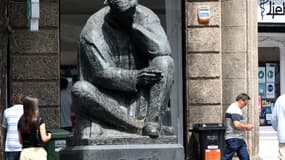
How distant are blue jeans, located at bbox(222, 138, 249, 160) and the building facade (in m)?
1.15

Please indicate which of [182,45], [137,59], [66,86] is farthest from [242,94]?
[137,59]

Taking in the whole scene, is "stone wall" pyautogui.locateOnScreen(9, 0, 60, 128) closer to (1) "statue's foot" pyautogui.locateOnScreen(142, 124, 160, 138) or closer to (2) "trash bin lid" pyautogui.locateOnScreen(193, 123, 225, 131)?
(2) "trash bin lid" pyautogui.locateOnScreen(193, 123, 225, 131)

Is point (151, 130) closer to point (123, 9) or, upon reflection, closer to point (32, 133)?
point (123, 9)

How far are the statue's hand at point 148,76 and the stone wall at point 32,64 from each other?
7289mm

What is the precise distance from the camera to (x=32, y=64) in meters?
15.6

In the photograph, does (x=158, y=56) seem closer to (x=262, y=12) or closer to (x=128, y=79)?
(x=128, y=79)

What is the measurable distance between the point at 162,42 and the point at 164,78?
44cm

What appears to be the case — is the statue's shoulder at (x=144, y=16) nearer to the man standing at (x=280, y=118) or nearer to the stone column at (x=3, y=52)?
the man standing at (x=280, y=118)

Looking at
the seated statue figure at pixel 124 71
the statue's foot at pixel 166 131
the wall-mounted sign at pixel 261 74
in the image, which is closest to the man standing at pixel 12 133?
the seated statue figure at pixel 124 71

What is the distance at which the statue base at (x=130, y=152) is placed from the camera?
322 inches

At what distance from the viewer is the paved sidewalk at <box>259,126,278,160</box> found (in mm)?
17312

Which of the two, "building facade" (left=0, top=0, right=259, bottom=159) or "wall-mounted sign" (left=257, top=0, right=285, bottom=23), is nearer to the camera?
"building facade" (left=0, top=0, right=259, bottom=159)

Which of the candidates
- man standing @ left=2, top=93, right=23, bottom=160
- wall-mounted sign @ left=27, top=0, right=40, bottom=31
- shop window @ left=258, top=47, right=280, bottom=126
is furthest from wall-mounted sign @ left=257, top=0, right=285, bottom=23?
man standing @ left=2, top=93, right=23, bottom=160

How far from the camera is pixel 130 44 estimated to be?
876 cm
